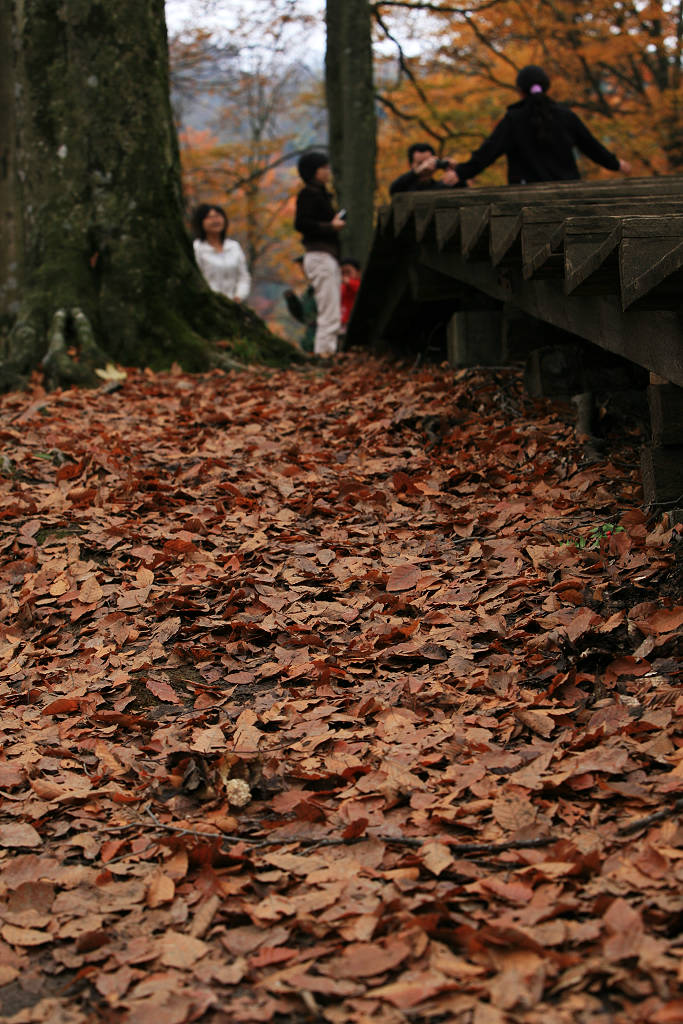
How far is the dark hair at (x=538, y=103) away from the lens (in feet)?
23.0

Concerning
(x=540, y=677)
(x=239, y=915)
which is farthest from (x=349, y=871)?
(x=540, y=677)

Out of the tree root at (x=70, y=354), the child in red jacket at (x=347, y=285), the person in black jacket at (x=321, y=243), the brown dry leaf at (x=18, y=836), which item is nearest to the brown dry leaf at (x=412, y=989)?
the brown dry leaf at (x=18, y=836)

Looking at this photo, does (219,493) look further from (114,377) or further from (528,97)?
(528,97)

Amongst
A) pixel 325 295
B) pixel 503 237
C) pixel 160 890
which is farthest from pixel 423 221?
pixel 160 890

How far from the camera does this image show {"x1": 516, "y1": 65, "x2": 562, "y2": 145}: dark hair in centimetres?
701

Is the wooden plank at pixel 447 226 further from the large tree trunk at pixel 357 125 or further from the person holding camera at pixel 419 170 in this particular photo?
the large tree trunk at pixel 357 125

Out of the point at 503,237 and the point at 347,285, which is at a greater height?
the point at 347,285

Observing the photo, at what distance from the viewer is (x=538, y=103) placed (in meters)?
7.10

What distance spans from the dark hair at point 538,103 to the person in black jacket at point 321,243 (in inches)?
102

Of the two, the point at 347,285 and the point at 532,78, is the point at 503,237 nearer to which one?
the point at 532,78

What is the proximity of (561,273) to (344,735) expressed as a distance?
2.19m

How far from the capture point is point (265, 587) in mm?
3896

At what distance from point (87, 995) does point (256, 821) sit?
67 centimetres

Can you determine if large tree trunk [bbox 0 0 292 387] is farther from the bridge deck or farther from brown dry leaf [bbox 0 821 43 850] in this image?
brown dry leaf [bbox 0 821 43 850]
